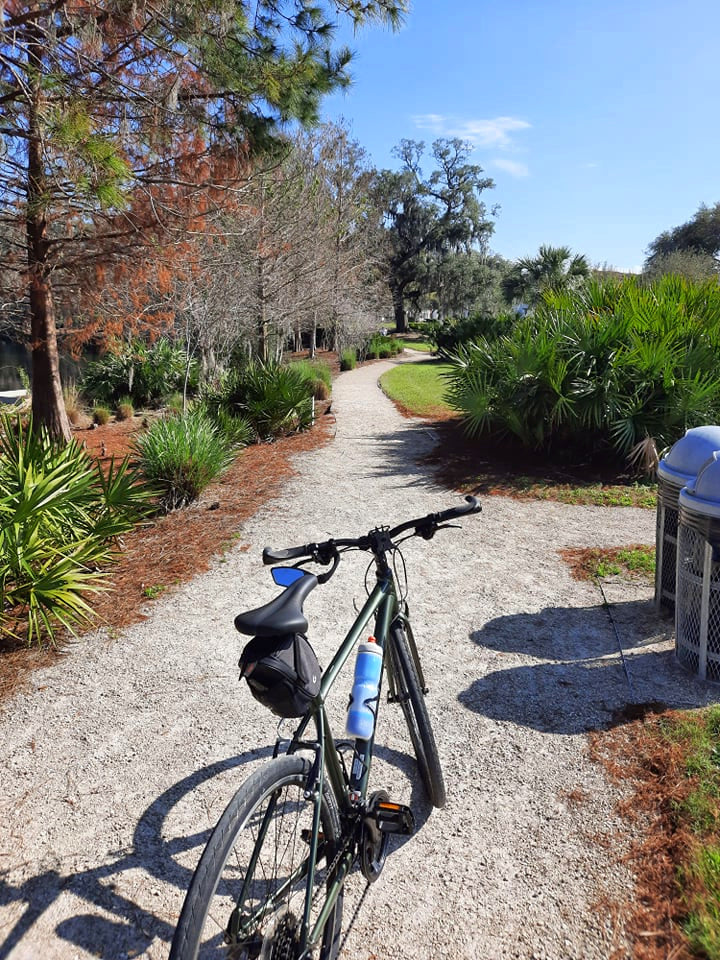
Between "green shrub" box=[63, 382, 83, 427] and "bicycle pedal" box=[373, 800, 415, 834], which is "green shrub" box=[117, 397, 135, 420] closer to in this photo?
"green shrub" box=[63, 382, 83, 427]

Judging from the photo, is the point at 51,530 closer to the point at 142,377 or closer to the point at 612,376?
the point at 612,376

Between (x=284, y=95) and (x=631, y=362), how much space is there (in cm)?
515

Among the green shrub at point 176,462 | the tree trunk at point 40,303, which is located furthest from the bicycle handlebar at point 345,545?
the green shrub at point 176,462

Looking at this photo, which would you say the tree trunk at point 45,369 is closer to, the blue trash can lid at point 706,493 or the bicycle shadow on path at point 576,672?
the bicycle shadow on path at point 576,672

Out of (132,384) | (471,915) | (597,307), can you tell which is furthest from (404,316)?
(471,915)


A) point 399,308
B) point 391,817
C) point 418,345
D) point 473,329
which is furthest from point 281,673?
point 399,308

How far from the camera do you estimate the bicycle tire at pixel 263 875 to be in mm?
1528

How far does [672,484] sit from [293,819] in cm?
321

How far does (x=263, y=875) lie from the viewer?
196cm

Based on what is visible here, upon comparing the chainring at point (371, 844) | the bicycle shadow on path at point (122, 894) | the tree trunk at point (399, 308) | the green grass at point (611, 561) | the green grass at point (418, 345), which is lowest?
the bicycle shadow on path at point (122, 894)

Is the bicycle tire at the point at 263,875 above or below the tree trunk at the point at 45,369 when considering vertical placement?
below

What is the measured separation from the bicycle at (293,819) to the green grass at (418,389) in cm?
975

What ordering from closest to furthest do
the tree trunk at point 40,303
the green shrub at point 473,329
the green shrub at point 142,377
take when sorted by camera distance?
the tree trunk at point 40,303 → the green shrub at point 142,377 → the green shrub at point 473,329

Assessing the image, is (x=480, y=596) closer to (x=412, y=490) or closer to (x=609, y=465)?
(x=412, y=490)
